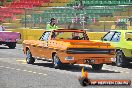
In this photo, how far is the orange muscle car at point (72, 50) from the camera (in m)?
16.9

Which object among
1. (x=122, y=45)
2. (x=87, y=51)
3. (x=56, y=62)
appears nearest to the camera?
(x=87, y=51)

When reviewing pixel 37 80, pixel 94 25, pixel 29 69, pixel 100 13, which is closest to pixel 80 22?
pixel 94 25

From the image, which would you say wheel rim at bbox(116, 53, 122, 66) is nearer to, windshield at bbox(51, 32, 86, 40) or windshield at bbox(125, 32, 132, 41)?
windshield at bbox(125, 32, 132, 41)

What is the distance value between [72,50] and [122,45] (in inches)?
117

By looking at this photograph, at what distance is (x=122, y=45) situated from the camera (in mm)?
19203

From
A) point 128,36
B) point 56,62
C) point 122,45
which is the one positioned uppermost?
point 128,36

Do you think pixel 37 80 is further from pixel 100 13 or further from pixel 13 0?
pixel 13 0

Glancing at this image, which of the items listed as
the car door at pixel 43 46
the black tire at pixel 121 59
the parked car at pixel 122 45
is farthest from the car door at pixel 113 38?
the car door at pixel 43 46

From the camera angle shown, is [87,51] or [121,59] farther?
[121,59]

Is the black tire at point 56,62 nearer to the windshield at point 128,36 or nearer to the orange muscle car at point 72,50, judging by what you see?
the orange muscle car at point 72,50

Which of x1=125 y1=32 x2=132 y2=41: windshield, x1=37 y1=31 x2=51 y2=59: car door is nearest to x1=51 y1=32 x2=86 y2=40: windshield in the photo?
x1=37 y1=31 x2=51 y2=59: car door

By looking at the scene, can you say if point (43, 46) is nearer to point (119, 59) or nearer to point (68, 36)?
point (68, 36)

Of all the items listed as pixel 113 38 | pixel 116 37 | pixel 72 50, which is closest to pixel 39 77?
pixel 72 50

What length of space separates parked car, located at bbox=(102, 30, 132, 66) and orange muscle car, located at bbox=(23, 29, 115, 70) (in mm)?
1332
